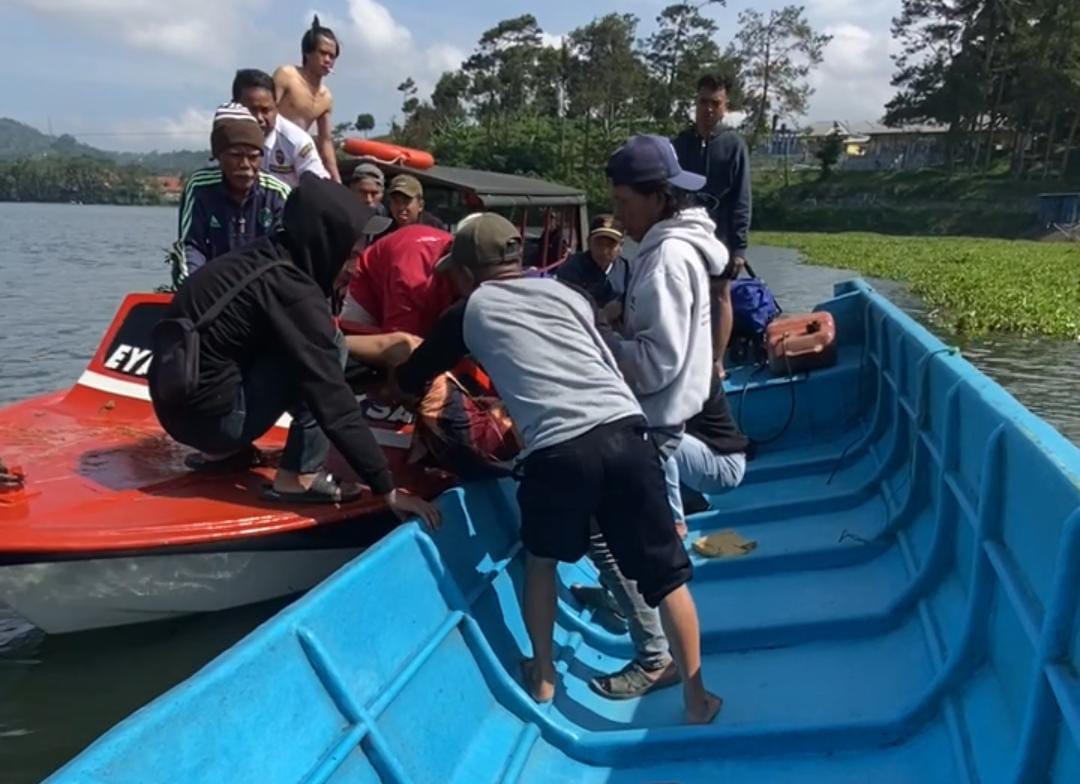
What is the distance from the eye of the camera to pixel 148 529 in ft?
11.7

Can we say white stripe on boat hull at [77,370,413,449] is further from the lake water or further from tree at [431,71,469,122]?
tree at [431,71,469,122]

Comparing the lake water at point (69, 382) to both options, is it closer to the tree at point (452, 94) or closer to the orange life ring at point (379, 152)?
the orange life ring at point (379, 152)

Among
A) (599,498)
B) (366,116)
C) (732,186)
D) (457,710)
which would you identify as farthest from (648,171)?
(366,116)

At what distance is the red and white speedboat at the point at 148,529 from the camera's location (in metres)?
3.58

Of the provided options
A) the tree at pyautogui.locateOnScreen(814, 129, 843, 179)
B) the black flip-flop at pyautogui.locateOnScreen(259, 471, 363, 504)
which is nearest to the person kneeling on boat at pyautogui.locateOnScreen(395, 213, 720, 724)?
the black flip-flop at pyautogui.locateOnScreen(259, 471, 363, 504)

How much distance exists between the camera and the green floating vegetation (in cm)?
1678

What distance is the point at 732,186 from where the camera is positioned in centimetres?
595

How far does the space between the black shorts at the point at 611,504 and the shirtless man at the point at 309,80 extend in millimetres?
3909

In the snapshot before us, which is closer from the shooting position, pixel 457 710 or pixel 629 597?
pixel 457 710

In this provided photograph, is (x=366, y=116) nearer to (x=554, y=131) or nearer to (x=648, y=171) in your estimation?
(x=648, y=171)

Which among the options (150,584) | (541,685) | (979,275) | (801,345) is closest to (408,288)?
(150,584)

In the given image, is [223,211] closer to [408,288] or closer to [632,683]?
[408,288]

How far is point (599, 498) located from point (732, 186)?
141 inches

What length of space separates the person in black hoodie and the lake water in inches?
42.7
